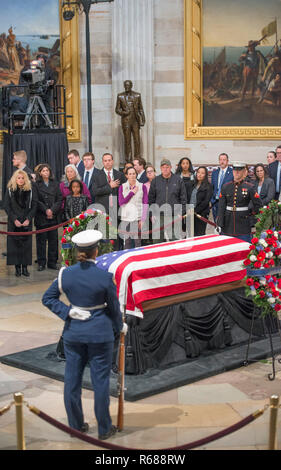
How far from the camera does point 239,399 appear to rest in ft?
21.7

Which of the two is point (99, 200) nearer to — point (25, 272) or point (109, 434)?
point (25, 272)

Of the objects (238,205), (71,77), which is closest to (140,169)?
(238,205)

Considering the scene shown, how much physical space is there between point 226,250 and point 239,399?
2047mm

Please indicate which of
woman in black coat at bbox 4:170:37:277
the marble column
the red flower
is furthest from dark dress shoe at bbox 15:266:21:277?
the marble column

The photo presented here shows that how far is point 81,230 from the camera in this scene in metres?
7.65

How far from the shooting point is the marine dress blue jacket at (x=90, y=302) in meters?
5.58

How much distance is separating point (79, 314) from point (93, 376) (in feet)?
1.60

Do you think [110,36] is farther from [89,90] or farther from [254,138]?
[254,138]

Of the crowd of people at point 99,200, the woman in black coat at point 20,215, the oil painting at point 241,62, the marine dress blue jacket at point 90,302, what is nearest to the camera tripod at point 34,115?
the crowd of people at point 99,200

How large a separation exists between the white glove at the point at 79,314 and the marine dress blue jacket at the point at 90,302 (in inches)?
1.3

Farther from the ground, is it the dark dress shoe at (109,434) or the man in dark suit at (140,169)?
the man in dark suit at (140,169)

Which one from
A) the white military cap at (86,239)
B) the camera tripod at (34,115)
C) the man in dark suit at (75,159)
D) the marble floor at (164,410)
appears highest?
the camera tripod at (34,115)

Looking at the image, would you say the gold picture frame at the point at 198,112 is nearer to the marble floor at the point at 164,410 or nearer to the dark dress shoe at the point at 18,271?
the dark dress shoe at the point at 18,271

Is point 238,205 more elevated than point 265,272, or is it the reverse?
point 238,205
